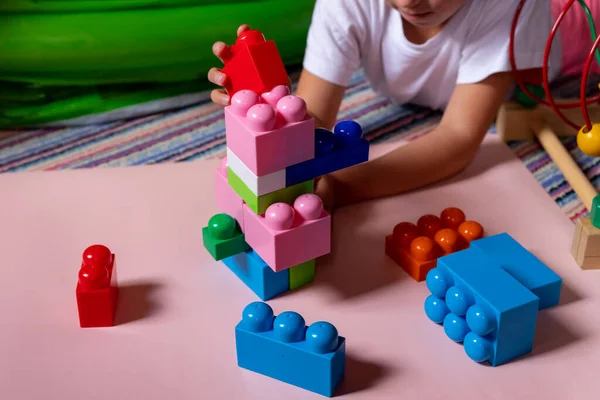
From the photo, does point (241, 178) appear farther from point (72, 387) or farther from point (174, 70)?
point (174, 70)

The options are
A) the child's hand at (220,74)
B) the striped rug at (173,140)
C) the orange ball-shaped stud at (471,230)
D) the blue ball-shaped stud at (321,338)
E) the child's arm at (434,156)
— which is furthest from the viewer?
the striped rug at (173,140)

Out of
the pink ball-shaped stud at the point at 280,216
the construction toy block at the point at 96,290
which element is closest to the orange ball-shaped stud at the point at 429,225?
the pink ball-shaped stud at the point at 280,216

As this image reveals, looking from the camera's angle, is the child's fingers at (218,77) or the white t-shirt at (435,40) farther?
the white t-shirt at (435,40)

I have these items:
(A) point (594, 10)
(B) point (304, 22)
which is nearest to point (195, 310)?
(B) point (304, 22)

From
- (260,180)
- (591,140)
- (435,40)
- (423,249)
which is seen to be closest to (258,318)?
(260,180)

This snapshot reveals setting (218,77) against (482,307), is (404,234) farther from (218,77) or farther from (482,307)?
(218,77)

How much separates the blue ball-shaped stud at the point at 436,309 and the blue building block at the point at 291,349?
0.12 metres

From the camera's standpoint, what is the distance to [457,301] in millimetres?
774

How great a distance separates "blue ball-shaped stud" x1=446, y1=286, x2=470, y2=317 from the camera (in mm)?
773

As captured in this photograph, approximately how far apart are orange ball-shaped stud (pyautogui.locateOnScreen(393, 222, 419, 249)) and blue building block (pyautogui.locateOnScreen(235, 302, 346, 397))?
8.1 inches

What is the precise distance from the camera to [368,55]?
1167 mm

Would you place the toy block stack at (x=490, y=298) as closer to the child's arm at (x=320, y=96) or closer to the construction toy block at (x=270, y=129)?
the construction toy block at (x=270, y=129)

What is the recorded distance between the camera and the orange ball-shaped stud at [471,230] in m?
0.92

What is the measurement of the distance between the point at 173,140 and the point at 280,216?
54cm
